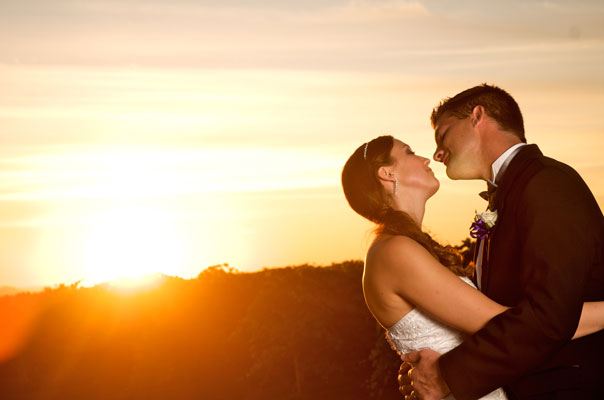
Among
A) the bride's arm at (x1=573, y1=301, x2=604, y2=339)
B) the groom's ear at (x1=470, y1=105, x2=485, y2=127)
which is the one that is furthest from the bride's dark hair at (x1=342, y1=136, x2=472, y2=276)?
the bride's arm at (x1=573, y1=301, x2=604, y2=339)

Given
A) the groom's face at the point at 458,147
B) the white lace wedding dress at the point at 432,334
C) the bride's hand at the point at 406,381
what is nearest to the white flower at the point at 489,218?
the groom's face at the point at 458,147

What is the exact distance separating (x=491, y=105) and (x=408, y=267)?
4.23 ft

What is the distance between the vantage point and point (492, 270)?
190 inches

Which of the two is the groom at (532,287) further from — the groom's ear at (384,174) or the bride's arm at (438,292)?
the groom's ear at (384,174)

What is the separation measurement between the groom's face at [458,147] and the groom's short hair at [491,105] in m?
0.06

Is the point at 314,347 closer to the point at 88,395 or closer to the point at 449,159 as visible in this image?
the point at 88,395

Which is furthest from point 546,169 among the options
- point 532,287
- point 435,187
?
point 435,187

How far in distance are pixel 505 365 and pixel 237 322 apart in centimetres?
1665

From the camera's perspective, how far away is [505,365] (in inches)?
177

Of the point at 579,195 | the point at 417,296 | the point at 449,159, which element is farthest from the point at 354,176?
the point at 579,195

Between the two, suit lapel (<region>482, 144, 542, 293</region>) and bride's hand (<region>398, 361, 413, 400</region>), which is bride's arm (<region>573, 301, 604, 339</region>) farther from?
bride's hand (<region>398, 361, 413, 400</region>)

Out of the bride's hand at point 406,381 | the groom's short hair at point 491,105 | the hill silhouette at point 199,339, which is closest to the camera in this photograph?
the bride's hand at point 406,381

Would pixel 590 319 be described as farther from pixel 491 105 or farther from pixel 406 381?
pixel 491 105

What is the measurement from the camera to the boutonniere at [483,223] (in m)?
5.00
